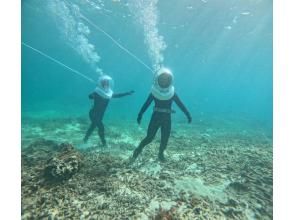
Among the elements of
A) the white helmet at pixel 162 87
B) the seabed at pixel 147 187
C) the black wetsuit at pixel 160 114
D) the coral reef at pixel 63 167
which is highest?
the white helmet at pixel 162 87

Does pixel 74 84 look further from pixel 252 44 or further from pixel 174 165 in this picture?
pixel 174 165

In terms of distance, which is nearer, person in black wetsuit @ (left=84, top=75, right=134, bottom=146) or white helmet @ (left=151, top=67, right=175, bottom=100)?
white helmet @ (left=151, top=67, right=175, bottom=100)

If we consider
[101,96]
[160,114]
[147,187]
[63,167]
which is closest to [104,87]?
[101,96]

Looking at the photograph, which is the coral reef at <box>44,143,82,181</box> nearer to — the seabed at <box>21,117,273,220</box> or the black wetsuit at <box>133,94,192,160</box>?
the seabed at <box>21,117,273,220</box>

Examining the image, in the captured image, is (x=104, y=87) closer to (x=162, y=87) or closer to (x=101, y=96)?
(x=101, y=96)

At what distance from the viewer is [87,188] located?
17.7ft

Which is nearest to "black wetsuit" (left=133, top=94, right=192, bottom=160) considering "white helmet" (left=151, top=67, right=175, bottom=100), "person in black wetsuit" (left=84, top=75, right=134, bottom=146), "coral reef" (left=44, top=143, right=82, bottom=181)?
"white helmet" (left=151, top=67, right=175, bottom=100)

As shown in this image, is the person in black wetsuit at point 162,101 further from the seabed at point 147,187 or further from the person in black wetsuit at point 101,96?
the person in black wetsuit at point 101,96

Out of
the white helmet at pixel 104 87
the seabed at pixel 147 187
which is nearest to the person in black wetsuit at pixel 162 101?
the seabed at pixel 147 187

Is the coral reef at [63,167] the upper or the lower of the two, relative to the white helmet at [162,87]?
lower
